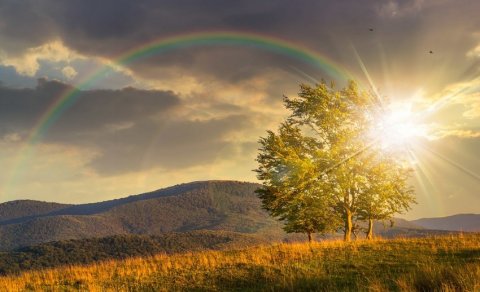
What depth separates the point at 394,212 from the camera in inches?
1783

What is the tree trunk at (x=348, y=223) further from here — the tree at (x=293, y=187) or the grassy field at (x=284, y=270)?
the grassy field at (x=284, y=270)

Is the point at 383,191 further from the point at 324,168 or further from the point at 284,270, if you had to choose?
the point at 284,270

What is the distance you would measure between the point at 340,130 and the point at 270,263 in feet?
61.7

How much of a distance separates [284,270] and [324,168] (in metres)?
18.7

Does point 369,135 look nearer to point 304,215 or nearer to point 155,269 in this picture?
point 304,215

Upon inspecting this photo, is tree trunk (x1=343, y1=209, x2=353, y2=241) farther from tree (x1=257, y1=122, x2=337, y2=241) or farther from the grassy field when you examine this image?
the grassy field

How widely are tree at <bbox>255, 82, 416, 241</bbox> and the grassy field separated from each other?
7.80 m

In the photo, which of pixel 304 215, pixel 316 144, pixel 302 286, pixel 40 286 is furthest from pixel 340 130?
pixel 40 286

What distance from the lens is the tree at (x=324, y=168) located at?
4216 cm

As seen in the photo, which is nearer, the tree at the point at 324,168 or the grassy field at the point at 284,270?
the grassy field at the point at 284,270

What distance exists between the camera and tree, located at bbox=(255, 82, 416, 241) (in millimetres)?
42156

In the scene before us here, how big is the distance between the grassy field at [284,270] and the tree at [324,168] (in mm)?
7802

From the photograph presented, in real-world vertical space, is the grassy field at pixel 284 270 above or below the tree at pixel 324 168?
below

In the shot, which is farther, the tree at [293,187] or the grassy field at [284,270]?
the tree at [293,187]
